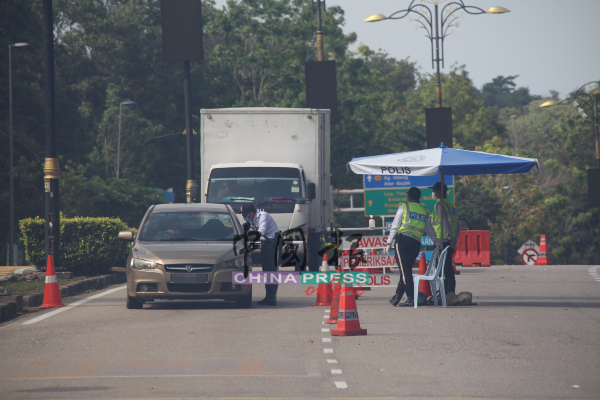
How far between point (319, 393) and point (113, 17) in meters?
48.1

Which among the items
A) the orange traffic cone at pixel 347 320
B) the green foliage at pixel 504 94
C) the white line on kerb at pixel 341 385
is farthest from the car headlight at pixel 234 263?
the green foliage at pixel 504 94

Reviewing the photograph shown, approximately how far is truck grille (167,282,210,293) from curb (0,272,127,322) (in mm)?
2377

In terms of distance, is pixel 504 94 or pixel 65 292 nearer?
pixel 65 292

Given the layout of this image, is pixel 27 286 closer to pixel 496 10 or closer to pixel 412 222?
pixel 412 222

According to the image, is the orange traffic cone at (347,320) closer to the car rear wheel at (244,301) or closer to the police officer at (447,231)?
the car rear wheel at (244,301)

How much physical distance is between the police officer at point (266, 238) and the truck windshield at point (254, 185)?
4309 millimetres

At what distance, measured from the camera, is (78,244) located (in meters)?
19.0

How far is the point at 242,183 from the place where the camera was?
18438 millimetres

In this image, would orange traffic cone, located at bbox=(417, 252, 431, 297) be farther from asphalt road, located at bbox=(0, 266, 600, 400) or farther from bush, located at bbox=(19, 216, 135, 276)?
bush, located at bbox=(19, 216, 135, 276)

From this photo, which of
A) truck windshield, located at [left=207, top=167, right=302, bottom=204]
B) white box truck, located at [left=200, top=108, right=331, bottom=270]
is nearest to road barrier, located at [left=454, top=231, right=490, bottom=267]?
white box truck, located at [left=200, top=108, right=331, bottom=270]

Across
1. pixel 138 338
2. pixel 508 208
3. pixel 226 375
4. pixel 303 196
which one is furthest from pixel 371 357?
pixel 508 208

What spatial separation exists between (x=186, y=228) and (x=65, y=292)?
128 inches

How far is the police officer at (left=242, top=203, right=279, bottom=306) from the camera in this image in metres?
13.7

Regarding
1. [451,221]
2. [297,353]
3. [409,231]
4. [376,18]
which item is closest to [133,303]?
[409,231]
